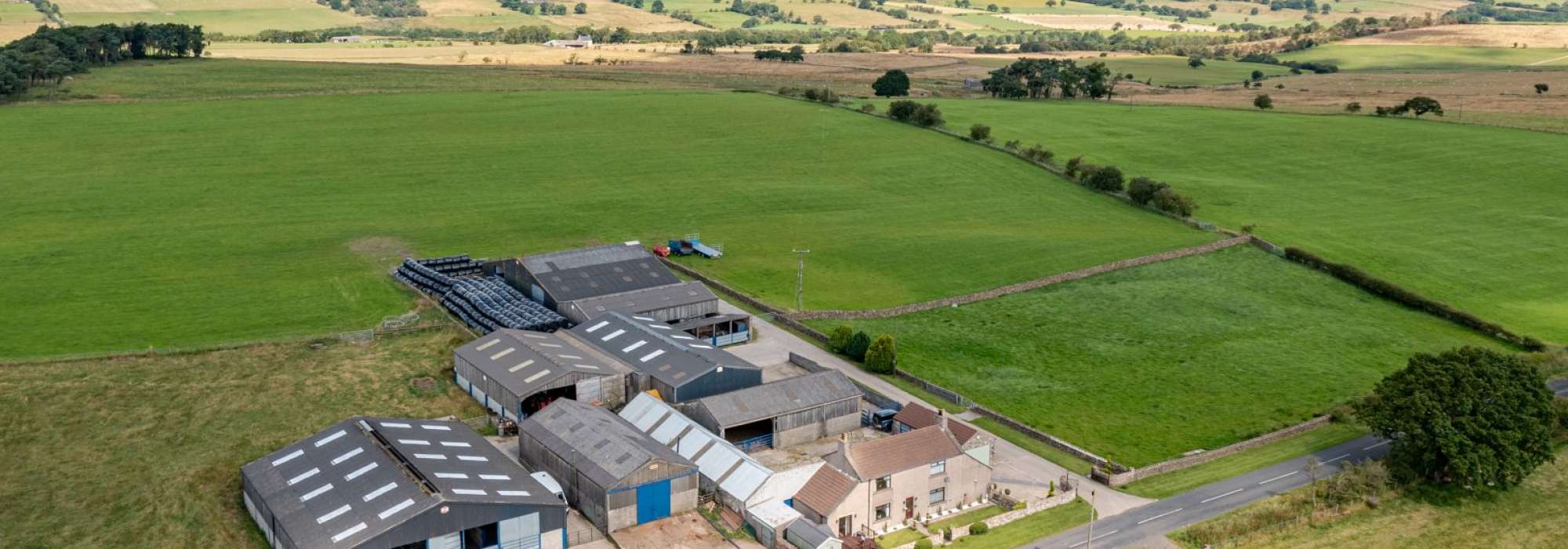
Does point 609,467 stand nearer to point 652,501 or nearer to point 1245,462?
point 652,501

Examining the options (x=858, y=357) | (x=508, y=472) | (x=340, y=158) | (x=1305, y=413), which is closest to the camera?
(x=508, y=472)

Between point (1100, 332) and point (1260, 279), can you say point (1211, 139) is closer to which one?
point (1260, 279)

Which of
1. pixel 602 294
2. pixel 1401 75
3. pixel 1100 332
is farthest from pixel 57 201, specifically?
pixel 1401 75

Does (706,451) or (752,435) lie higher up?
(706,451)

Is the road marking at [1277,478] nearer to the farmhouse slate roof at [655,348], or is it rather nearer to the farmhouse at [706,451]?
the farmhouse at [706,451]

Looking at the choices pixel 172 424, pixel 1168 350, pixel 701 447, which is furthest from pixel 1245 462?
pixel 172 424
